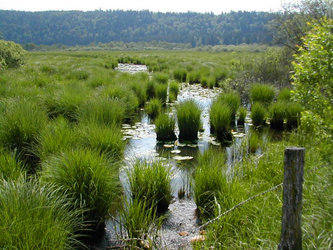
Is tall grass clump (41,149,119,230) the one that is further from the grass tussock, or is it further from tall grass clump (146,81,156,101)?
tall grass clump (146,81,156,101)

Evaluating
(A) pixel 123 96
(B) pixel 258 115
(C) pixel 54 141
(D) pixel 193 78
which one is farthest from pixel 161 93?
(C) pixel 54 141

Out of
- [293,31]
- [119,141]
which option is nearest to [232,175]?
[119,141]

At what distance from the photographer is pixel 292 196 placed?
2.30 m

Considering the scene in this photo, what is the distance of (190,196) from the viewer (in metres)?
4.86

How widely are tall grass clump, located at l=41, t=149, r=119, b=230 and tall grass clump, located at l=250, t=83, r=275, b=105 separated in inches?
292

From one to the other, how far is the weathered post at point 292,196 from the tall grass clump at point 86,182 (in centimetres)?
219

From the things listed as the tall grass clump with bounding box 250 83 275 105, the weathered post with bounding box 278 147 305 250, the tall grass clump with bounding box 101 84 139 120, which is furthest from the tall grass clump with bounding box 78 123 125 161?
the tall grass clump with bounding box 250 83 275 105

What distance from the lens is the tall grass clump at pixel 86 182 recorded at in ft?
12.5

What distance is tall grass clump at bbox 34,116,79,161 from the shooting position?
4.90 meters

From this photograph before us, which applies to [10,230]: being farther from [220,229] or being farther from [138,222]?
[220,229]

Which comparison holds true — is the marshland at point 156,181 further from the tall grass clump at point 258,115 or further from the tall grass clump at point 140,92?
the tall grass clump at point 140,92

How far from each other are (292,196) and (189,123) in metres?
5.54

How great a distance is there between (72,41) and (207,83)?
6014 inches

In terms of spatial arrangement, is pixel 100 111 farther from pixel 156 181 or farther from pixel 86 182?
pixel 86 182
